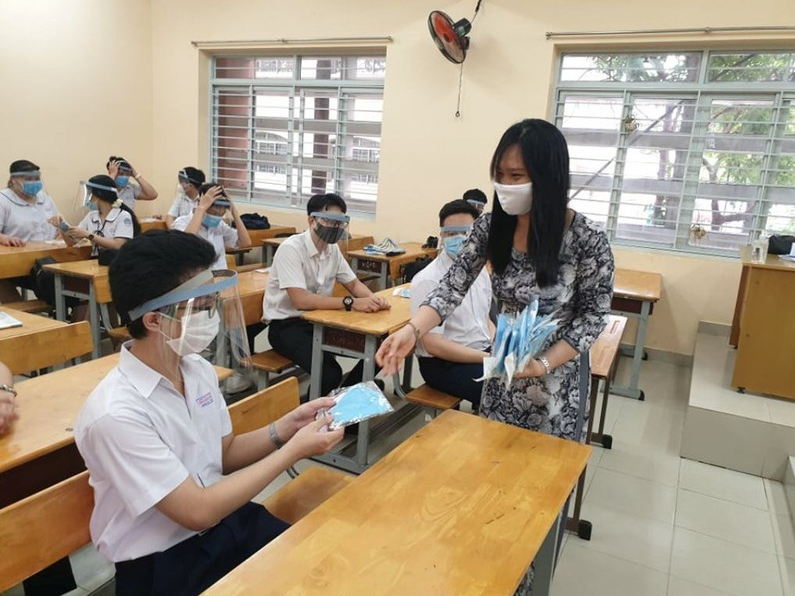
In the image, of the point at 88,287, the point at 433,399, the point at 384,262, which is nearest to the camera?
the point at 433,399

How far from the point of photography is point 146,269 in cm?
113

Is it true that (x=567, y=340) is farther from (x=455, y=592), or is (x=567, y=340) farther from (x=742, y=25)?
(x=742, y=25)

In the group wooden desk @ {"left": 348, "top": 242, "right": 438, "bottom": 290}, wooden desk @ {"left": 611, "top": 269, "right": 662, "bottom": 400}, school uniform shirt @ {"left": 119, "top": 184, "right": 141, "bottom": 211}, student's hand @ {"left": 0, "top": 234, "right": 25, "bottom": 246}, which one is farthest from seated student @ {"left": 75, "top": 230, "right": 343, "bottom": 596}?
school uniform shirt @ {"left": 119, "top": 184, "right": 141, "bottom": 211}

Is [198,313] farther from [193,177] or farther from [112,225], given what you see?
[193,177]

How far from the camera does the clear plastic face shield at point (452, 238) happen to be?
2551mm

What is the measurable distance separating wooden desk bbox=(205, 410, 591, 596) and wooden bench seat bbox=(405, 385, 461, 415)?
0.98 metres

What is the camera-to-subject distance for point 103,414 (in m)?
1.09

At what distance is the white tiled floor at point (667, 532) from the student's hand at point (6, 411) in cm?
75

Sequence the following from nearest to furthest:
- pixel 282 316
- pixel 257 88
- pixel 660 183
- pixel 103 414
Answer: pixel 103 414, pixel 282 316, pixel 660 183, pixel 257 88

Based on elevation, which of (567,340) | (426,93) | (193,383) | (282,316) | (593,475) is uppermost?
(426,93)

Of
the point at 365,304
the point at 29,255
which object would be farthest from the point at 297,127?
the point at 365,304

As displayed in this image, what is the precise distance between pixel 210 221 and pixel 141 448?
342 centimetres

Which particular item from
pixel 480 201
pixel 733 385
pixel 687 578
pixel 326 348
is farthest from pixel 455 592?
pixel 480 201

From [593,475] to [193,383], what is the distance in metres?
2.30
